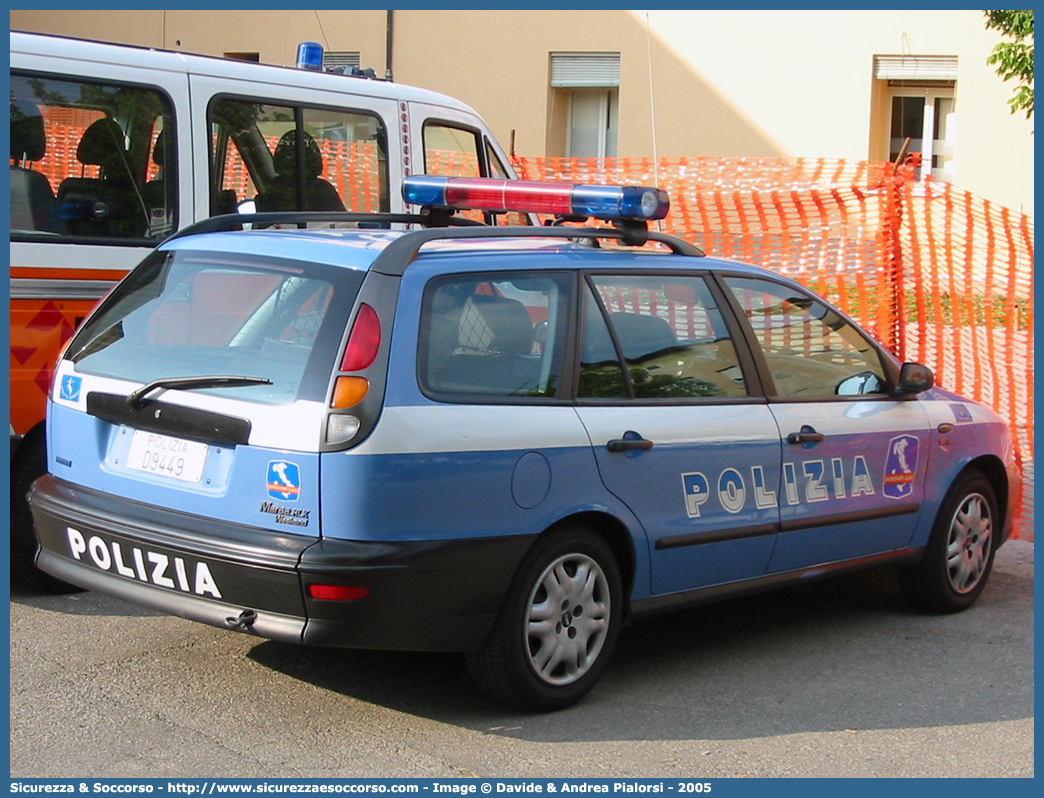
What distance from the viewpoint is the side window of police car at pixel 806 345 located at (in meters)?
5.33

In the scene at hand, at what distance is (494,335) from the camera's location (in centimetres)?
443

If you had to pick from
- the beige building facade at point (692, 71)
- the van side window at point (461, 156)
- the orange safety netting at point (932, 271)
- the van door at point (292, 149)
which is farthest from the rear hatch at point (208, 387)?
the beige building facade at point (692, 71)

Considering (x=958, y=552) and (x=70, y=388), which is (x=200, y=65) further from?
(x=958, y=552)

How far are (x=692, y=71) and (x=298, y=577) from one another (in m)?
16.1

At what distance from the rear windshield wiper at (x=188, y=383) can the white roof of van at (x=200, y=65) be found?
2232 mm

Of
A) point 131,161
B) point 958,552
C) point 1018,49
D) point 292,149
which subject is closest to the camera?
point 958,552

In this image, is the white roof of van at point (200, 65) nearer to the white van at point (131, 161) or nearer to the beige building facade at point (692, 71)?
the white van at point (131, 161)

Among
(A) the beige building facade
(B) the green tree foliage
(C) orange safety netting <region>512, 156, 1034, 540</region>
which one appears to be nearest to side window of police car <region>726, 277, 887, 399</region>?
Answer: (C) orange safety netting <region>512, 156, 1034, 540</region>

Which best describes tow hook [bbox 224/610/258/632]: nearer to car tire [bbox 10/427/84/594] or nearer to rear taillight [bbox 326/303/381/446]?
rear taillight [bbox 326/303/381/446]

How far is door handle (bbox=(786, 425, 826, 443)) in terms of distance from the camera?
520 centimetres

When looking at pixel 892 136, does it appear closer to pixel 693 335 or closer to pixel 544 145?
pixel 544 145

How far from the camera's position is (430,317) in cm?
426

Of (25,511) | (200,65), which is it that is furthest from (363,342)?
(200,65)

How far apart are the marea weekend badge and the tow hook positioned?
369 millimetres
